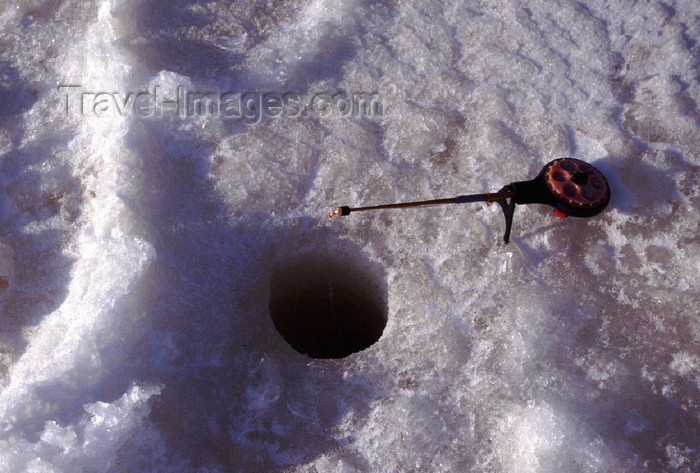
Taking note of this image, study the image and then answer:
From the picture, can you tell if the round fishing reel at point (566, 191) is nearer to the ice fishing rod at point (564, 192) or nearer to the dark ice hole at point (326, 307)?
the ice fishing rod at point (564, 192)

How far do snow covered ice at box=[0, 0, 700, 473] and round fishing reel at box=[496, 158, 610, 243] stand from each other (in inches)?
4.2

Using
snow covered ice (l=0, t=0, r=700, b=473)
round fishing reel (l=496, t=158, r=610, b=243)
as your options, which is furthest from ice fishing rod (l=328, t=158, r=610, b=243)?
snow covered ice (l=0, t=0, r=700, b=473)

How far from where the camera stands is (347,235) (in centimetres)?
267

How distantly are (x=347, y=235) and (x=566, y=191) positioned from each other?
1080mm

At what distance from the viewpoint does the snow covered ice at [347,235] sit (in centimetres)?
223

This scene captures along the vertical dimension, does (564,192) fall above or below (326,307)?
above

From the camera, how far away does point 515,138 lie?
2863 mm

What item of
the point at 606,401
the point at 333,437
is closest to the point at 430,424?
the point at 333,437

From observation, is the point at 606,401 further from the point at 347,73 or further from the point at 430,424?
the point at 347,73

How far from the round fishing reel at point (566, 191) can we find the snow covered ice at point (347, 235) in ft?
0.35

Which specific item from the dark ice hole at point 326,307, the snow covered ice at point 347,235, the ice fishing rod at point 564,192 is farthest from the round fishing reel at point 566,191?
the dark ice hole at point 326,307

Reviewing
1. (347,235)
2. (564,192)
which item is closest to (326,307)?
(347,235)

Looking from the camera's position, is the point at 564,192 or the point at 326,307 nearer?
the point at 564,192

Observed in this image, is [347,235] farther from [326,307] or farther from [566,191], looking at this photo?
[566,191]
